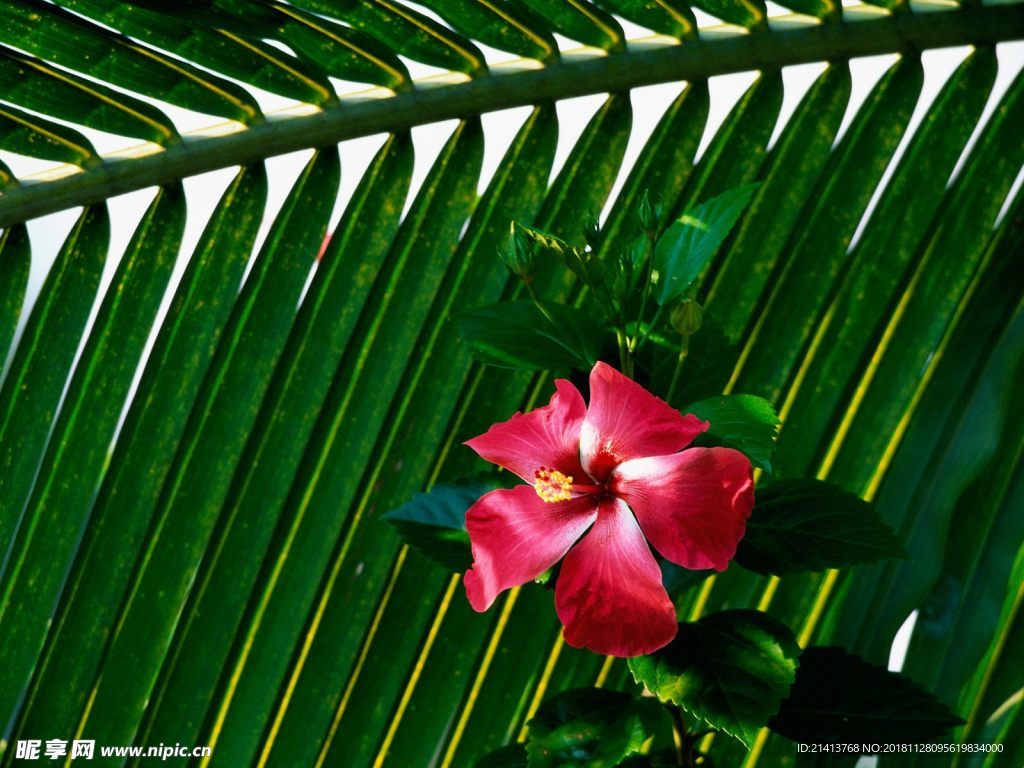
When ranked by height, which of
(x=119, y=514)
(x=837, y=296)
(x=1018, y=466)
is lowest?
(x=119, y=514)

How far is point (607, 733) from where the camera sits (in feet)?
2.75

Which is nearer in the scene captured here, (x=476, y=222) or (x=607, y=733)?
(x=607, y=733)

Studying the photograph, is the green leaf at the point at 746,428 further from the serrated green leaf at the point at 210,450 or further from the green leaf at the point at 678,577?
the serrated green leaf at the point at 210,450

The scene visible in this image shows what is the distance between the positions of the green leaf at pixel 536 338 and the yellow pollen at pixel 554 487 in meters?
0.16

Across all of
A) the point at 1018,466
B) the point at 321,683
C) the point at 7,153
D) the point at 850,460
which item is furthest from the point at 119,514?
the point at 1018,466

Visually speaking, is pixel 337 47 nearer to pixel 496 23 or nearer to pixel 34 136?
pixel 496 23

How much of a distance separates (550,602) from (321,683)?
320 millimetres

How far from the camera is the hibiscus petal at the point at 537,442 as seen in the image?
75cm

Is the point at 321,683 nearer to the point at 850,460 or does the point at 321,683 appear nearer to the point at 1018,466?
the point at 850,460

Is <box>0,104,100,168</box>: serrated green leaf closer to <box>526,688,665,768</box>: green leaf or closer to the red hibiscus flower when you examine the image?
the red hibiscus flower

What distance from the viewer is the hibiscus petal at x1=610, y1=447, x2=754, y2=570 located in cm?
66

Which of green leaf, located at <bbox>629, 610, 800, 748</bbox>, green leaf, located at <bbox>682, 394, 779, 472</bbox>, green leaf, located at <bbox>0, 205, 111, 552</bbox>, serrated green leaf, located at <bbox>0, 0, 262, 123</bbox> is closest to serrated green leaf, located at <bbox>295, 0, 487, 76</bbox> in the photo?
serrated green leaf, located at <bbox>0, 0, 262, 123</bbox>

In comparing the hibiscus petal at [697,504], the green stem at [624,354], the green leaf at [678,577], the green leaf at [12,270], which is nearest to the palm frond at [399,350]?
the green leaf at [12,270]

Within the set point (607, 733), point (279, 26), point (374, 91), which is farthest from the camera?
point (374, 91)
